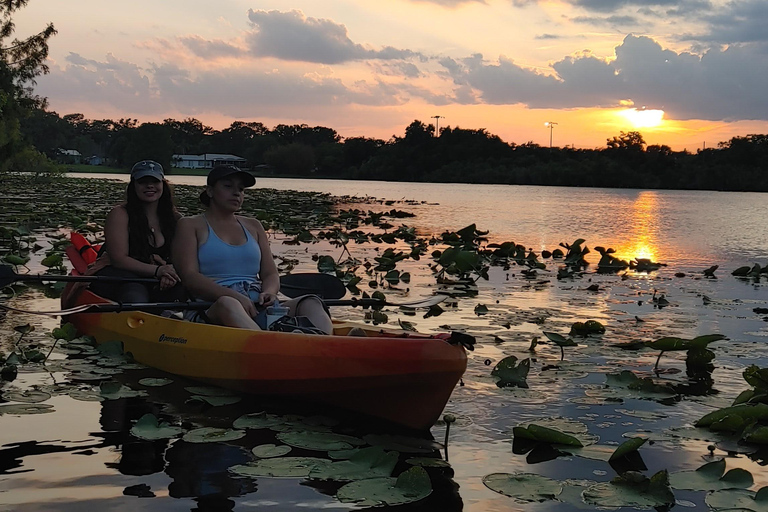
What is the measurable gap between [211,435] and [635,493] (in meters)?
2.19

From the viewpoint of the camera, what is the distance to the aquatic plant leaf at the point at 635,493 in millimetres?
3693

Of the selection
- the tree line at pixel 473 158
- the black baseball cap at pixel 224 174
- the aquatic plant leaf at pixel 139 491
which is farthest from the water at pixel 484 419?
the tree line at pixel 473 158

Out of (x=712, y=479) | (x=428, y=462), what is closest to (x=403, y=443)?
(x=428, y=462)

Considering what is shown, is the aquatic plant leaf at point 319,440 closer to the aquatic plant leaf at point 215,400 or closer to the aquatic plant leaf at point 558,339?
the aquatic plant leaf at point 215,400

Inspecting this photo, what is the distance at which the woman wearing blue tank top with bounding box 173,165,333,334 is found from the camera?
5.52m

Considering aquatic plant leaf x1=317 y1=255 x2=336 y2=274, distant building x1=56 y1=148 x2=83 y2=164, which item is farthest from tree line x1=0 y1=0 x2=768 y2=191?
aquatic plant leaf x1=317 y1=255 x2=336 y2=274

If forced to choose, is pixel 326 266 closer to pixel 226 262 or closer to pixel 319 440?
pixel 226 262

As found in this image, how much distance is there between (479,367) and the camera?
644 cm

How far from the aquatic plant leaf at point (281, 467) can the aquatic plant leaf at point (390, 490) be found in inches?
12.7

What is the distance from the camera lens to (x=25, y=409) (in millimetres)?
4965

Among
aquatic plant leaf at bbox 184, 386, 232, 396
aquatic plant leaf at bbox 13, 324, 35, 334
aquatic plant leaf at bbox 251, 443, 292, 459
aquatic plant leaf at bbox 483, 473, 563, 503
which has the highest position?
aquatic plant leaf at bbox 13, 324, 35, 334

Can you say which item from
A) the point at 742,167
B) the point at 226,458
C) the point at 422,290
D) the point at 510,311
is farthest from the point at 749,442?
the point at 742,167

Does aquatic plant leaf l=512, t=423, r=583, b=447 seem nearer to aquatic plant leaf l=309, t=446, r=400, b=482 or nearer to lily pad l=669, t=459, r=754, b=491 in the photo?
lily pad l=669, t=459, r=754, b=491

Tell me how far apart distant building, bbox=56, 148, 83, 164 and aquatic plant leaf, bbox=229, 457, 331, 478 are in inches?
5515
